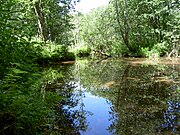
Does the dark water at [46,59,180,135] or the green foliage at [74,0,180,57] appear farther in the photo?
the green foliage at [74,0,180,57]

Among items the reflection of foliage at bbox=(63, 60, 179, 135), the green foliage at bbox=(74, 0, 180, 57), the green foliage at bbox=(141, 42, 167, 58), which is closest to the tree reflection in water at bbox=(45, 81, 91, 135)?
the reflection of foliage at bbox=(63, 60, 179, 135)

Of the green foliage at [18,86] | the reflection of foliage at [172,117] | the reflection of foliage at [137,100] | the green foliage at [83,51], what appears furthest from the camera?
the green foliage at [83,51]

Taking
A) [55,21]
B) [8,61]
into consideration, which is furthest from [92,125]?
[55,21]

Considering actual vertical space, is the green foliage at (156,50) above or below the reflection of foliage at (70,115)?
above

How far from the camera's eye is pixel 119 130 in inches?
232

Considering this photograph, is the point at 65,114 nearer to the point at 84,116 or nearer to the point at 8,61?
the point at 84,116

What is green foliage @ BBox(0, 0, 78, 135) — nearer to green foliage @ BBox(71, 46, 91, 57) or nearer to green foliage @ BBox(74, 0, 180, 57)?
green foliage @ BBox(74, 0, 180, 57)

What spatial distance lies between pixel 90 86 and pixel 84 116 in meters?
4.30

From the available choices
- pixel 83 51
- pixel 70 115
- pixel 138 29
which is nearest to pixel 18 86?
pixel 70 115

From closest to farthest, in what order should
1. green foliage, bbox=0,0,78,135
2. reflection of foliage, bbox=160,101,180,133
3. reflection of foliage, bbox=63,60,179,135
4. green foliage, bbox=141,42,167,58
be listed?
green foliage, bbox=0,0,78,135 → reflection of foliage, bbox=160,101,180,133 → reflection of foliage, bbox=63,60,179,135 → green foliage, bbox=141,42,167,58

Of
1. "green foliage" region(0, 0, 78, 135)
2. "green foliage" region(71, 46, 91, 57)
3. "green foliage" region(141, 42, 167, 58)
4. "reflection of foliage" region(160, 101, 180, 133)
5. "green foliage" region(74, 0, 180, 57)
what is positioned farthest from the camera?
"green foliage" region(71, 46, 91, 57)

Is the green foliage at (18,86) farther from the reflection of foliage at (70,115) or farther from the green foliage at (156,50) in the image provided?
the green foliage at (156,50)

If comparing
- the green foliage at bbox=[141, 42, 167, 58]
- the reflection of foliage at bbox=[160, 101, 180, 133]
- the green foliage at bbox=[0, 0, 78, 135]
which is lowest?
the reflection of foliage at bbox=[160, 101, 180, 133]

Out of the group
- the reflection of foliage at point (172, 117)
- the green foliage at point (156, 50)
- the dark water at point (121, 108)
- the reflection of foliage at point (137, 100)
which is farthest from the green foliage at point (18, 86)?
the green foliage at point (156, 50)
